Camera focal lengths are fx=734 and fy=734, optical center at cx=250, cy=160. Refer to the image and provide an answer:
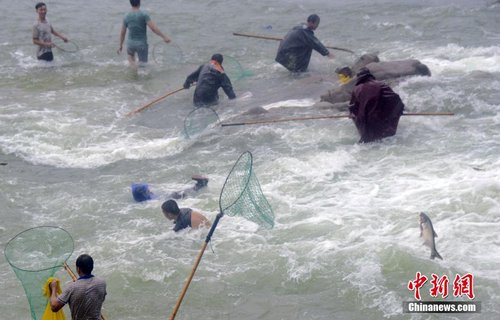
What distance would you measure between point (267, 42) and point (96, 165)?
7171 millimetres

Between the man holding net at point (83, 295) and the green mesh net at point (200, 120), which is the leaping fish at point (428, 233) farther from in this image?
the green mesh net at point (200, 120)

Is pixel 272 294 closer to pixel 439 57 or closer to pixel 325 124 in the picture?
pixel 325 124

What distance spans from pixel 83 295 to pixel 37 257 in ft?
4.82

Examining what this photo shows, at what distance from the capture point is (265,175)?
9.95 m

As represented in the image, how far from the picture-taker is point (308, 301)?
7.15m

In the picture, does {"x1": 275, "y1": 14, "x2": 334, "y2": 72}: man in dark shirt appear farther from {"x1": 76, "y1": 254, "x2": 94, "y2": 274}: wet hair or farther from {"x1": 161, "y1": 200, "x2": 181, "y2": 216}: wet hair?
{"x1": 76, "y1": 254, "x2": 94, "y2": 274}: wet hair

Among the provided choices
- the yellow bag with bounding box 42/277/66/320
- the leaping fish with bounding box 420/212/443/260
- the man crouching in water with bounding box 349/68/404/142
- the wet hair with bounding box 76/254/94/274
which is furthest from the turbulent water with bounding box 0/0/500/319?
the wet hair with bounding box 76/254/94/274

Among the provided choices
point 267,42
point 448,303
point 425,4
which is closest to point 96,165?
point 448,303

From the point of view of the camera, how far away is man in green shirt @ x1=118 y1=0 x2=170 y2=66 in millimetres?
14250

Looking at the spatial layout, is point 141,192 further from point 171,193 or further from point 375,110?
point 375,110

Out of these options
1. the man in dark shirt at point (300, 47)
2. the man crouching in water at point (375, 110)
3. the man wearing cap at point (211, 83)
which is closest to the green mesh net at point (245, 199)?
the man crouching in water at point (375, 110)

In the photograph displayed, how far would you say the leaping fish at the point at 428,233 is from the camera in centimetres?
754

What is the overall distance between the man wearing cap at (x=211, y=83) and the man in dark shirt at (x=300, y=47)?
175 centimetres

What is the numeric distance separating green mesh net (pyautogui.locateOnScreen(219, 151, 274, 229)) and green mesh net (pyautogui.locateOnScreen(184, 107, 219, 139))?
3.39 metres
